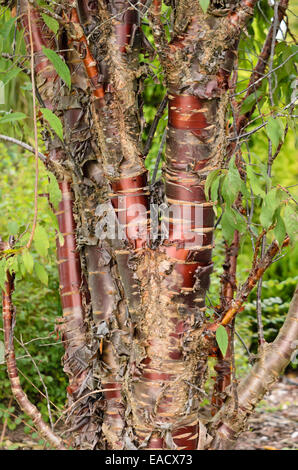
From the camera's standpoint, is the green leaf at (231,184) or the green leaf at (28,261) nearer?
the green leaf at (231,184)

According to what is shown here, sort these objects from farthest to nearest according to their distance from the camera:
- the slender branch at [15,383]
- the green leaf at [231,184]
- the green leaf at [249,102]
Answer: the green leaf at [249,102]
the slender branch at [15,383]
the green leaf at [231,184]

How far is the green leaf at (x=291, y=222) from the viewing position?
102 centimetres

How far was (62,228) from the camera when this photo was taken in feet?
5.05

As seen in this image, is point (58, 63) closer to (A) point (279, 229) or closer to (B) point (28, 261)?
(B) point (28, 261)

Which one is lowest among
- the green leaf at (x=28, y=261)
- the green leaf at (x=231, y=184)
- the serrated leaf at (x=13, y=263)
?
the serrated leaf at (x=13, y=263)

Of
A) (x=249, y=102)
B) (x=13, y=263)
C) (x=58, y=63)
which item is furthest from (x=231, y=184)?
(x=249, y=102)

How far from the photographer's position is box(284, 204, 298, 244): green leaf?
1.02 meters

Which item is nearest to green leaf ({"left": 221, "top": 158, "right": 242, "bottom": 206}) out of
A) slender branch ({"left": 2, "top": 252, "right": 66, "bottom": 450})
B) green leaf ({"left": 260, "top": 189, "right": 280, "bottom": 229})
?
green leaf ({"left": 260, "top": 189, "right": 280, "bottom": 229})

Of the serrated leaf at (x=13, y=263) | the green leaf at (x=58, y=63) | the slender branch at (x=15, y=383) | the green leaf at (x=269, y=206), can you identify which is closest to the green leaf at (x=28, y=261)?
the serrated leaf at (x=13, y=263)

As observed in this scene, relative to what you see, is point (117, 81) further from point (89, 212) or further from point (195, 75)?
point (89, 212)

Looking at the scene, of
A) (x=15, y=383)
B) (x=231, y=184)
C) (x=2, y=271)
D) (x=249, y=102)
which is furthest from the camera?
(x=249, y=102)

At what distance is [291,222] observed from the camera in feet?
3.39

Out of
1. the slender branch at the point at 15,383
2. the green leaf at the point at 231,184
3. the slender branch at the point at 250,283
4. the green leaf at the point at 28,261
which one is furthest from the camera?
the slender branch at the point at 15,383

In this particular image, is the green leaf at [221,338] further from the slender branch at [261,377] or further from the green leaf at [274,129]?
the green leaf at [274,129]
